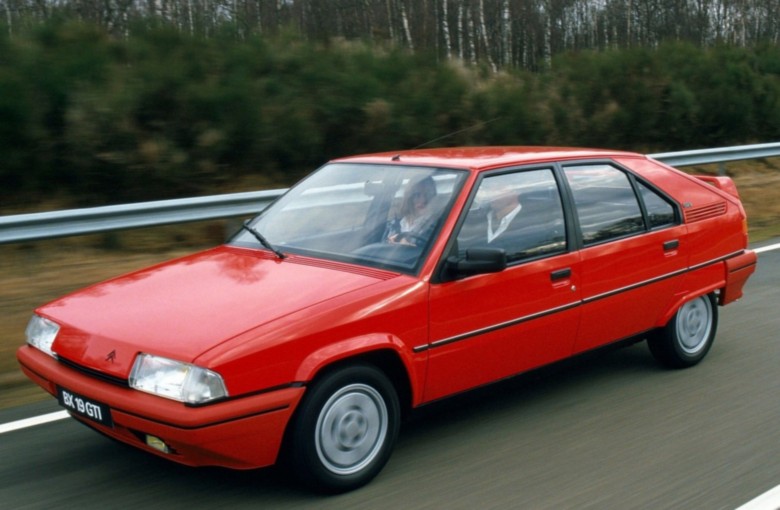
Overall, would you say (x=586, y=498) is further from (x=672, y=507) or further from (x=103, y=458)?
(x=103, y=458)

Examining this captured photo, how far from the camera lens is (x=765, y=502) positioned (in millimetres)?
4086

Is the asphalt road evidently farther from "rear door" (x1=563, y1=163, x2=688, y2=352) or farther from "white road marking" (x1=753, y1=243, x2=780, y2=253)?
"white road marking" (x1=753, y1=243, x2=780, y2=253)

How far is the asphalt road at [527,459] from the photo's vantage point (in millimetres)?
4117

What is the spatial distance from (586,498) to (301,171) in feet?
30.7

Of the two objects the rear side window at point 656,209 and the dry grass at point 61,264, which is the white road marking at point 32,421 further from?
the rear side window at point 656,209

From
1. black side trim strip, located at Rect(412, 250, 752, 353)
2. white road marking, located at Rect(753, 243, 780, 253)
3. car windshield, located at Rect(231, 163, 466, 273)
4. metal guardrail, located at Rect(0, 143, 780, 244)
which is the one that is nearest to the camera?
black side trim strip, located at Rect(412, 250, 752, 353)

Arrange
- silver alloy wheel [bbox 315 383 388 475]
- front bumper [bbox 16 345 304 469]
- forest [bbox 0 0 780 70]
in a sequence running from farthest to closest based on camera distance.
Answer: forest [bbox 0 0 780 70]
silver alloy wheel [bbox 315 383 388 475]
front bumper [bbox 16 345 304 469]

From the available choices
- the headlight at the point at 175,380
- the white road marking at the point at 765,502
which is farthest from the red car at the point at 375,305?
the white road marking at the point at 765,502

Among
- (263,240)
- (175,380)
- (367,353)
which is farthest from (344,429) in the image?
(263,240)

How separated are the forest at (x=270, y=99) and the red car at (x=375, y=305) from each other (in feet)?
18.4

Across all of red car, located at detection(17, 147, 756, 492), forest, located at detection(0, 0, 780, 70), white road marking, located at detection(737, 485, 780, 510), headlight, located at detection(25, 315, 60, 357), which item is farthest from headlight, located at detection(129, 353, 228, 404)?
forest, located at detection(0, 0, 780, 70)

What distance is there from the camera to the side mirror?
4465 mm

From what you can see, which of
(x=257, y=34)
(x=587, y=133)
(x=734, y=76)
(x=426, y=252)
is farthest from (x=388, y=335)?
(x=734, y=76)

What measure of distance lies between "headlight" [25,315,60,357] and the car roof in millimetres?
2009
